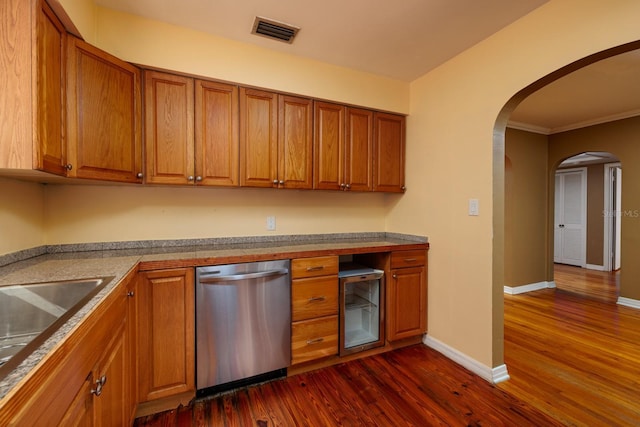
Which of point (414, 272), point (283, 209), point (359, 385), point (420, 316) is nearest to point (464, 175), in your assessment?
point (414, 272)

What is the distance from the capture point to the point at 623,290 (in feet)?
12.1

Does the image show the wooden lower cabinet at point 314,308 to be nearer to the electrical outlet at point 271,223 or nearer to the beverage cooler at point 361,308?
the beverage cooler at point 361,308

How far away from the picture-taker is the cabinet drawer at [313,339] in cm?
207

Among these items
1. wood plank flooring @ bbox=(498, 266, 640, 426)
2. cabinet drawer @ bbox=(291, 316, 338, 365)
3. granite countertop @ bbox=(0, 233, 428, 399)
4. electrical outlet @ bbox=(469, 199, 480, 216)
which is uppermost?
electrical outlet @ bbox=(469, 199, 480, 216)

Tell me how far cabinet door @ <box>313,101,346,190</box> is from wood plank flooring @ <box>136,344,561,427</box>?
5.00 ft

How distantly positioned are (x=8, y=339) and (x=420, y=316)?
260cm

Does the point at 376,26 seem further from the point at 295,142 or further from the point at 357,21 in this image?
the point at 295,142

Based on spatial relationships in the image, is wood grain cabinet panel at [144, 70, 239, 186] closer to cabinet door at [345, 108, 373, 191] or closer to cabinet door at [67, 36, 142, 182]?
cabinet door at [67, 36, 142, 182]

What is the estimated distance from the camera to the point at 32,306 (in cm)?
115

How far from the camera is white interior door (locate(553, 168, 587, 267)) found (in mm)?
5848

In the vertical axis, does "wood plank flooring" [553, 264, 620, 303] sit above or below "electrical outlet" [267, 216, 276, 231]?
below

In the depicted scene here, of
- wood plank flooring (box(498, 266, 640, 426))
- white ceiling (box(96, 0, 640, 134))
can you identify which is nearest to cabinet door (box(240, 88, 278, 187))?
white ceiling (box(96, 0, 640, 134))

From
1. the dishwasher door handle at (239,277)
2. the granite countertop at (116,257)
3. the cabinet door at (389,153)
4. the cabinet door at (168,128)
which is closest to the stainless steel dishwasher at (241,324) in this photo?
→ the dishwasher door handle at (239,277)

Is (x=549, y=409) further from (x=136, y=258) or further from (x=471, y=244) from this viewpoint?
(x=136, y=258)
